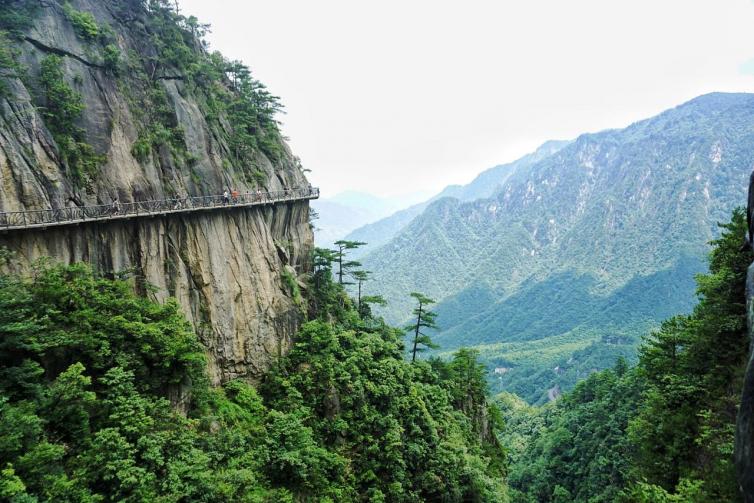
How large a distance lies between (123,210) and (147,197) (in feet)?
7.07

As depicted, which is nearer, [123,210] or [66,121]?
[66,121]

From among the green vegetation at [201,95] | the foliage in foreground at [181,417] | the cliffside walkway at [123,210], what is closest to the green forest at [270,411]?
the foliage in foreground at [181,417]

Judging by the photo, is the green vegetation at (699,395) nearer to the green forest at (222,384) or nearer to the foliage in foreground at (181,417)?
the green forest at (222,384)

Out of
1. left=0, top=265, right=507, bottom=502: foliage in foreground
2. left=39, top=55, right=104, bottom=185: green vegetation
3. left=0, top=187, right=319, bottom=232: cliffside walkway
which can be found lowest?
left=0, top=265, right=507, bottom=502: foliage in foreground

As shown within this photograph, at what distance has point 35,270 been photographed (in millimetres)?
19953

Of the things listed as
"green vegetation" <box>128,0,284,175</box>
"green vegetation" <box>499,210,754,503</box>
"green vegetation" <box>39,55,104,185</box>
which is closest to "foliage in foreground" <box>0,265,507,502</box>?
"green vegetation" <box>39,55,104,185</box>

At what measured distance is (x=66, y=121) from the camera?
2381cm

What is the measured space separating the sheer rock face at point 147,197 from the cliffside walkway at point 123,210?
0.57m

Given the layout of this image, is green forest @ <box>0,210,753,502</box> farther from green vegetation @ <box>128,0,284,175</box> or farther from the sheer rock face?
green vegetation @ <box>128,0,284,175</box>

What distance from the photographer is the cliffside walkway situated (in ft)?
64.6

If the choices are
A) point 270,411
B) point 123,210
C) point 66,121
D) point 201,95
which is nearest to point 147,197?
point 123,210

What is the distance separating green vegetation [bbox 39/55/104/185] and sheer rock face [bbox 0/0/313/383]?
16.8 inches

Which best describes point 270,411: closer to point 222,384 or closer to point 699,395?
point 222,384

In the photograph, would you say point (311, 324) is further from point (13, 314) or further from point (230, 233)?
point (13, 314)
